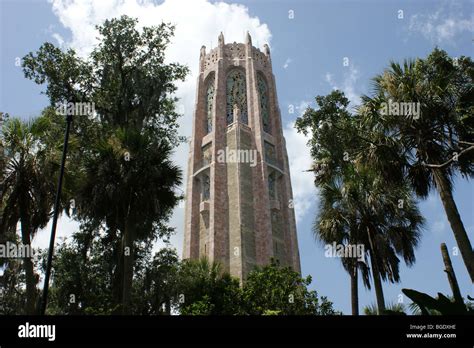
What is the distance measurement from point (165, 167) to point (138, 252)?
10.2 meters

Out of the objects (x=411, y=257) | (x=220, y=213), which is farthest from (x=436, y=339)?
(x=220, y=213)

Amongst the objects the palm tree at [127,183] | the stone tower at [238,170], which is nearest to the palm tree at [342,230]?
the palm tree at [127,183]

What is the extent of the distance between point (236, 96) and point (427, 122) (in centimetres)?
4549

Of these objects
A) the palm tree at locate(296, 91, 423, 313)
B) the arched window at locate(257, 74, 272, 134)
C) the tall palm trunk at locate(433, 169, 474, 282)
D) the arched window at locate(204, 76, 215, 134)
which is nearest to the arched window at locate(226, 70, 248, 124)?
the arched window at locate(257, 74, 272, 134)

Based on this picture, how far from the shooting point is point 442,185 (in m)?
13.3

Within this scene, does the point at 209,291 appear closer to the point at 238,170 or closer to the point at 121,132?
the point at 121,132

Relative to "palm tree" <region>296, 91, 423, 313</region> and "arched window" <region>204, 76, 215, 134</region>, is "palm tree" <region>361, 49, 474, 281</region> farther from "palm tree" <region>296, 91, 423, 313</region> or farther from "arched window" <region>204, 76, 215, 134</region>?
"arched window" <region>204, 76, 215, 134</region>

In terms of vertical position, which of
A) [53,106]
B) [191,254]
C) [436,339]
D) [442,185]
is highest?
[53,106]

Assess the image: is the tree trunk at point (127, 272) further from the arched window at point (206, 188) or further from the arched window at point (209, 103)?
the arched window at point (209, 103)

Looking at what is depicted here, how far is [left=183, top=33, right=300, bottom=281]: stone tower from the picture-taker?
46781 millimetres

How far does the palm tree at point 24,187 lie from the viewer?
49.0ft

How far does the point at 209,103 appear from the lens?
59250 millimetres

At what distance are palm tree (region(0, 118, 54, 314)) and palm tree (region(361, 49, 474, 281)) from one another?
34.8 ft

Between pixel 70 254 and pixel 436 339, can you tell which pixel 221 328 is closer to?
pixel 436 339
